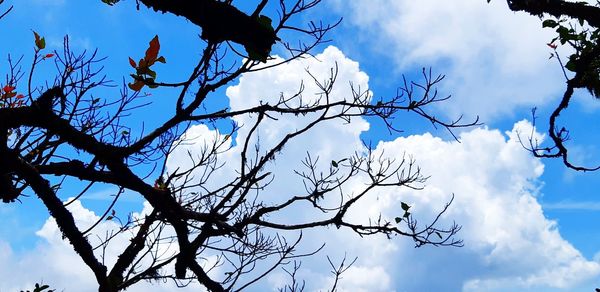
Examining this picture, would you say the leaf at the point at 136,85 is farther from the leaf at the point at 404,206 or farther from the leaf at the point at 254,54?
the leaf at the point at 404,206

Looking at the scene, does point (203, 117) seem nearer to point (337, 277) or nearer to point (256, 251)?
point (256, 251)

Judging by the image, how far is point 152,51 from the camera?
2.64 metres

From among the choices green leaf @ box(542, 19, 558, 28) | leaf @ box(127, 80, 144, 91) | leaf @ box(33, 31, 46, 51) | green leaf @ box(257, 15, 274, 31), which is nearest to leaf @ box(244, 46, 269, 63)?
green leaf @ box(257, 15, 274, 31)

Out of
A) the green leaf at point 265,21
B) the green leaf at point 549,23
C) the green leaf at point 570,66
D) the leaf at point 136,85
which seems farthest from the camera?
the green leaf at point 570,66

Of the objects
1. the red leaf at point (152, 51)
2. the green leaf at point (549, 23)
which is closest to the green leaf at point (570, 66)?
the green leaf at point (549, 23)

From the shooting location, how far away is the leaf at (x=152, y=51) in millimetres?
2589

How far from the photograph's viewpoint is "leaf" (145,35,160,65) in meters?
2.59

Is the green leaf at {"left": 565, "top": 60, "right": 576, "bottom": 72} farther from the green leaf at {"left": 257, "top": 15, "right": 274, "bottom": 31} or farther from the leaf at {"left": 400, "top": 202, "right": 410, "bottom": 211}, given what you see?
the green leaf at {"left": 257, "top": 15, "right": 274, "bottom": 31}

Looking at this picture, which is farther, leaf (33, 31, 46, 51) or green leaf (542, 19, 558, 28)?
green leaf (542, 19, 558, 28)

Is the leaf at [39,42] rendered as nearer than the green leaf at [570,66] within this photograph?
Yes

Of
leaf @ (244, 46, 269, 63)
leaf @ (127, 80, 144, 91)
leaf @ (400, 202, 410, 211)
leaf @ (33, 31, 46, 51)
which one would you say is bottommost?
leaf @ (244, 46, 269, 63)

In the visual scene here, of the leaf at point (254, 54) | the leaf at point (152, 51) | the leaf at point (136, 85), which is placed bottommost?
the leaf at point (254, 54)

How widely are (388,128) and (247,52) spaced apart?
2227 mm

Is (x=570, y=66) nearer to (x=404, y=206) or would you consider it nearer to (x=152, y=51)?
(x=404, y=206)
